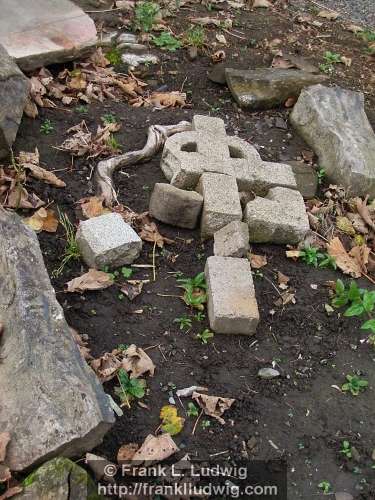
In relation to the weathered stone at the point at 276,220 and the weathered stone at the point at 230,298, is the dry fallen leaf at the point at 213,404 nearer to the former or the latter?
the weathered stone at the point at 230,298

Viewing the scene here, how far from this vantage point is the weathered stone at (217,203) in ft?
14.1

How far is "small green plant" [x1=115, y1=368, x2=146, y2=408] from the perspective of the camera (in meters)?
3.39

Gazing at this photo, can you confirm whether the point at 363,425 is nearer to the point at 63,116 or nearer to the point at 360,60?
the point at 63,116

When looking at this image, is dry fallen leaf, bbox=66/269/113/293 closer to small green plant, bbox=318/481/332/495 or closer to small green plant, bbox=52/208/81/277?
small green plant, bbox=52/208/81/277

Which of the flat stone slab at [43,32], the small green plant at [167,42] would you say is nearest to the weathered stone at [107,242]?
the flat stone slab at [43,32]

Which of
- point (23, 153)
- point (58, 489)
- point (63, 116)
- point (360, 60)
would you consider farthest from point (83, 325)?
point (360, 60)

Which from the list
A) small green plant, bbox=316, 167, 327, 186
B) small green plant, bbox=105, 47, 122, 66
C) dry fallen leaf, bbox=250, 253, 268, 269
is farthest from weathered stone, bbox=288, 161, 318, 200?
small green plant, bbox=105, 47, 122, 66

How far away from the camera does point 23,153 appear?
473 cm

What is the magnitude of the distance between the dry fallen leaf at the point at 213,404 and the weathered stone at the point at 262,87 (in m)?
3.08

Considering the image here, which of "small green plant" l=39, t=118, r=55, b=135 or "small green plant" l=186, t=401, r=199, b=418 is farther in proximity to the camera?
"small green plant" l=39, t=118, r=55, b=135

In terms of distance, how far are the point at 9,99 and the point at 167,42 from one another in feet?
7.22

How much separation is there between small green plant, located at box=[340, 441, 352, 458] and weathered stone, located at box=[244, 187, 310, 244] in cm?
155

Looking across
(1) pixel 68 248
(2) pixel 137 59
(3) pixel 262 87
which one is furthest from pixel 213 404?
(2) pixel 137 59

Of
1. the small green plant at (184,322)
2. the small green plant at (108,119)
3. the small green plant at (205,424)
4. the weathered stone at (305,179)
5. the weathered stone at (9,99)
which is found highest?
the weathered stone at (9,99)
